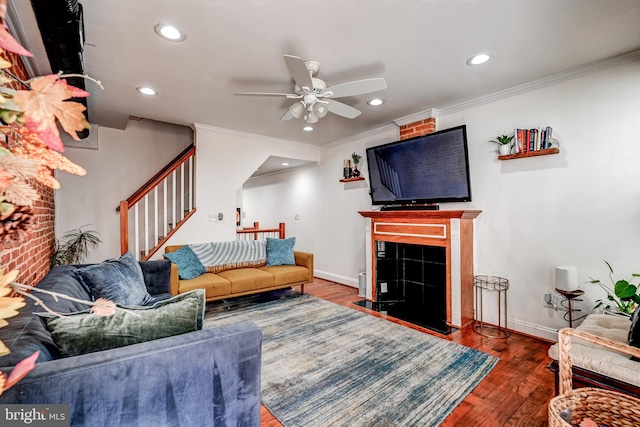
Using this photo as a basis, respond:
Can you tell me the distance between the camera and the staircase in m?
3.78

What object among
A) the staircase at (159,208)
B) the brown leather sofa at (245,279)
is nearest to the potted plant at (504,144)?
the brown leather sofa at (245,279)

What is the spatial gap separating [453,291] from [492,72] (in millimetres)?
2183

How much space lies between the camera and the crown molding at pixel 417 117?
3.60 metres

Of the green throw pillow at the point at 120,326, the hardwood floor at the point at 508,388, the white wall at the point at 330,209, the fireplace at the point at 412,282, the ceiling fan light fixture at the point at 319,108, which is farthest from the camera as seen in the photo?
the white wall at the point at 330,209

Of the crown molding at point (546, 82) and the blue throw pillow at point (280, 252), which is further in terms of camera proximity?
the blue throw pillow at point (280, 252)

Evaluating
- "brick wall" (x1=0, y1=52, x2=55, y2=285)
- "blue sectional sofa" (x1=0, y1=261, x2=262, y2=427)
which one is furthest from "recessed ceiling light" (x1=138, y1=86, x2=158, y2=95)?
"blue sectional sofa" (x1=0, y1=261, x2=262, y2=427)

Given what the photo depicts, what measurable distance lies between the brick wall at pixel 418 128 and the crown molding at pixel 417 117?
28 mm

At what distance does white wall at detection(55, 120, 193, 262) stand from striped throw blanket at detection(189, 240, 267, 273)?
4.80 feet

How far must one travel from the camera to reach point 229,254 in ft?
13.3

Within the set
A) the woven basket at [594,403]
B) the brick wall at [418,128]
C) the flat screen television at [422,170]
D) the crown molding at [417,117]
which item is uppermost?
the crown molding at [417,117]

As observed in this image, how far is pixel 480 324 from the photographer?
319 centimetres

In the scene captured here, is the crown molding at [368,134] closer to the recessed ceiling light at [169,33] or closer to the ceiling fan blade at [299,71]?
the ceiling fan blade at [299,71]

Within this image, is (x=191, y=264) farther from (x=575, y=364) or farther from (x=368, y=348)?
(x=575, y=364)

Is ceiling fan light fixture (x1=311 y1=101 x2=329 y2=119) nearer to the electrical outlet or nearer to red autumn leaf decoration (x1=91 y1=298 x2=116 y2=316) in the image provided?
red autumn leaf decoration (x1=91 y1=298 x2=116 y2=316)
